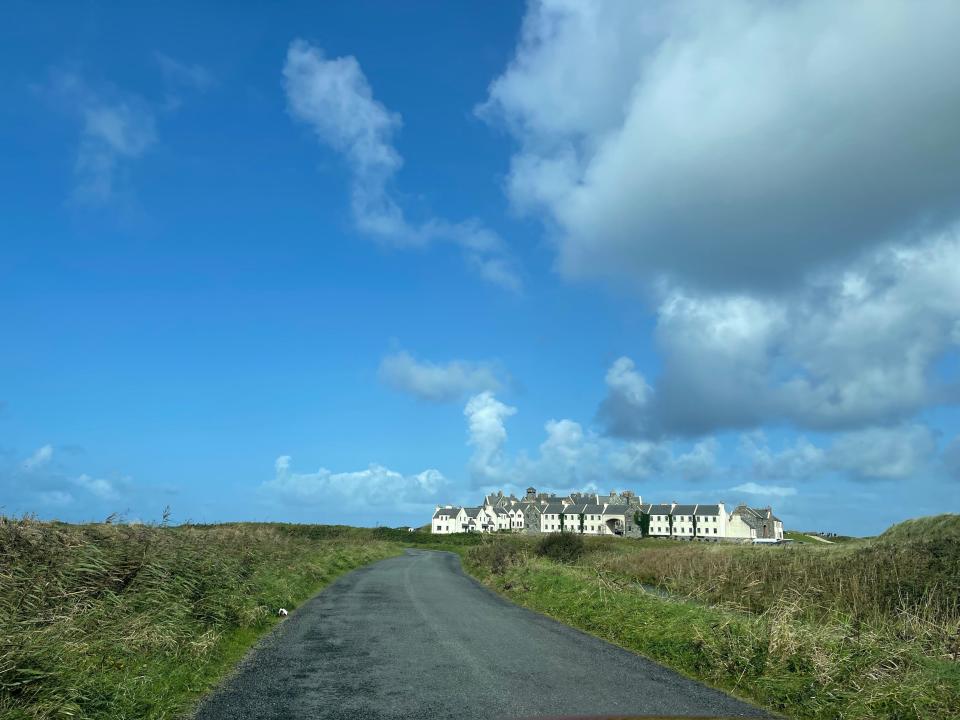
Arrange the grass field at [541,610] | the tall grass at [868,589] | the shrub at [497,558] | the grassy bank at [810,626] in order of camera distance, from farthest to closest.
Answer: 1. the shrub at [497,558]
2. the tall grass at [868,589]
3. the grassy bank at [810,626]
4. the grass field at [541,610]

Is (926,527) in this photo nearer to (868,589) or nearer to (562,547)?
(562,547)

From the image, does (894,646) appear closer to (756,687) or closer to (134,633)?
(756,687)

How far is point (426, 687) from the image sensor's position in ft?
33.4

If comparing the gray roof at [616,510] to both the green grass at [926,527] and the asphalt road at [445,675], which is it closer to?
the green grass at [926,527]

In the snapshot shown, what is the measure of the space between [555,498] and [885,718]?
16082 cm

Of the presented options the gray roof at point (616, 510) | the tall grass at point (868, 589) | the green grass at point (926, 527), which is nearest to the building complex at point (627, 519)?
the gray roof at point (616, 510)

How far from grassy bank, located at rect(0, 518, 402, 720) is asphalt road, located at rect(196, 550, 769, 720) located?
84cm

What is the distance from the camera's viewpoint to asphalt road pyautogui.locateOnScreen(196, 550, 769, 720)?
8.94m

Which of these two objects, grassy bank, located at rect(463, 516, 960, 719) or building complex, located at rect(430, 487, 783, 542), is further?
building complex, located at rect(430, 487, 783, 542)

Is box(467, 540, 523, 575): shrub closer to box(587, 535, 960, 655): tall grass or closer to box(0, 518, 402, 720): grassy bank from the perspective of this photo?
box(587, 535, 960, 655): tall grass

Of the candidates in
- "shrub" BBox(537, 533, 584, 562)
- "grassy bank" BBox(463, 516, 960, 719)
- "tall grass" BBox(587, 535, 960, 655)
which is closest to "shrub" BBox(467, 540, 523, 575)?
"shrub" BBox(537, 533, 584, 562)

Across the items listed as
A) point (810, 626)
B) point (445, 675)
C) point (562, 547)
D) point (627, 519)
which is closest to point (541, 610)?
point (810, 626)

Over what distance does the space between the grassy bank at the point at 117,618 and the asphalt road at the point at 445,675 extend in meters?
0.84

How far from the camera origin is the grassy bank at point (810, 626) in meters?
9.45
